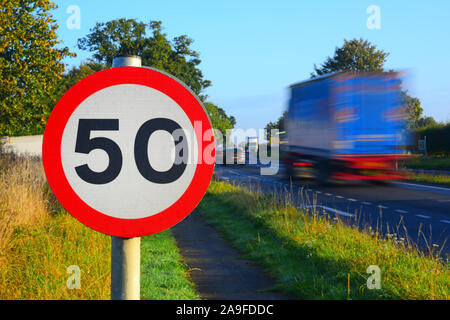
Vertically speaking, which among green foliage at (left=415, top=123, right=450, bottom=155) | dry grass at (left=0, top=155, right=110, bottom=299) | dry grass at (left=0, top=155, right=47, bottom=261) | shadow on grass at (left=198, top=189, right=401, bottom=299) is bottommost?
shadow on grass at (left=198, top=189, right=401, bottom=299)

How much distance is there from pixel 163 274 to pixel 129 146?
456 centimetres

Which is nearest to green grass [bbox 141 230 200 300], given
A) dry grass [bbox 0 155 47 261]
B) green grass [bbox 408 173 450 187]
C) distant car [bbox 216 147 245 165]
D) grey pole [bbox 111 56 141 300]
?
dry grass [bbox 0 155 47 261]

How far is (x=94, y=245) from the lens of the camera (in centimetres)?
637

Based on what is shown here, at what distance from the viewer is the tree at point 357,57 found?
58875 millimetres

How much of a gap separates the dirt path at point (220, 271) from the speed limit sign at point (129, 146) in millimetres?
3726

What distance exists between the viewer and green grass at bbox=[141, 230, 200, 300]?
203 inches

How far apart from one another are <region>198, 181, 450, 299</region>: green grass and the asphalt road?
1.00 m

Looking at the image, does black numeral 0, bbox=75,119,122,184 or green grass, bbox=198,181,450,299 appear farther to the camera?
green grass, bbox=198,181,450,299

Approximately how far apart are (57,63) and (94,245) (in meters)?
15.9

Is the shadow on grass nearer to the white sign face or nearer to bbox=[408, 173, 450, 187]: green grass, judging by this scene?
the white sign face

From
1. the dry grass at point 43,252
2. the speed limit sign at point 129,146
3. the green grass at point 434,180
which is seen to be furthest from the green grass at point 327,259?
the green grass at point 434,180

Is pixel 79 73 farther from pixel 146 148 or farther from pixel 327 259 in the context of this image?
pixel 146 148

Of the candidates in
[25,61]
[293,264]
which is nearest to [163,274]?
[293,264]

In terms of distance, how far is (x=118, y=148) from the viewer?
1691 mm
